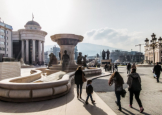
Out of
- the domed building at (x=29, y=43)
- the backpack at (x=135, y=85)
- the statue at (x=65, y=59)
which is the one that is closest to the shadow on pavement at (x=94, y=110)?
the backpack at (x=135, y=85)

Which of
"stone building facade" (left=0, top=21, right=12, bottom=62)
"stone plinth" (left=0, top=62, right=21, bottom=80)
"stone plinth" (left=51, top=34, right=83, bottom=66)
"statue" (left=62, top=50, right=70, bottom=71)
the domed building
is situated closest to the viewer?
"stone plinth" (left=0, top=62, right=21, bottom=80)

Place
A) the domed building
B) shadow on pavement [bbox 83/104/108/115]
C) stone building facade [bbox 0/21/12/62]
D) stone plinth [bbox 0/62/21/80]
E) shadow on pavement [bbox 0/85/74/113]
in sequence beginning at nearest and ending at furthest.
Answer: shadow on pavement [bbox 83/104/108/115] → shadow on pavement [bbox 0/85/74/113] → stone plinth [bbox 0/62/21/80] → stone building facade [bbox 0/21/12/62] → the domed building

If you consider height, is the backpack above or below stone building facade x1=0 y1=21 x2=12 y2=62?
below

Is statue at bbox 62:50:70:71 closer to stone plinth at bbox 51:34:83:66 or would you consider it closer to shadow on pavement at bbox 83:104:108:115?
stone plinth at bbox 51:34:83:66

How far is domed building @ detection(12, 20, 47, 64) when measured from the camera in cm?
6662

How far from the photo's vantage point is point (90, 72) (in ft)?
39.9

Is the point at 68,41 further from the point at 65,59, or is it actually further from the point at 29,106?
the point at 29,106

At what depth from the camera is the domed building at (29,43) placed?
66.6m

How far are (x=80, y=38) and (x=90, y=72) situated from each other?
436cm

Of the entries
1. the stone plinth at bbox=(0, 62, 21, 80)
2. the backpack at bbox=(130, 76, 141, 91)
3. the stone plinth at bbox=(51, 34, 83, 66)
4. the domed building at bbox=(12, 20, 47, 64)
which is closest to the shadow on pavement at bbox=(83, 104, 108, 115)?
the backpack at bbox=(130, 76, 141, 91)

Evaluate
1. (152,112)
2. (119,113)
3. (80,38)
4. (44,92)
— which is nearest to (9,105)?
(44,92)

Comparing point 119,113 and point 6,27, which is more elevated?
point 6,27

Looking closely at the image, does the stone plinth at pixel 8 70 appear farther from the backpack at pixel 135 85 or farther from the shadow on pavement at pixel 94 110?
the backpack at pixel 135 85

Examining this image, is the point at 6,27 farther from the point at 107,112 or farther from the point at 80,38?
the point at 107,112
